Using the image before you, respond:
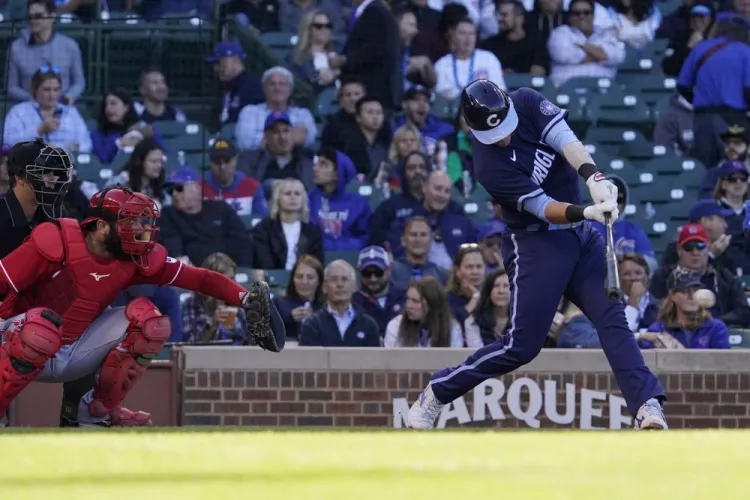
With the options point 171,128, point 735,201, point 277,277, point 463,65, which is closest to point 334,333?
point 277,277

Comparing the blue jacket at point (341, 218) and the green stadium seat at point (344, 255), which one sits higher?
the blue jacket at point (341, 218)

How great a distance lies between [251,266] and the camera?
12.0 meters

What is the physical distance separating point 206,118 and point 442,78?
2165 mm

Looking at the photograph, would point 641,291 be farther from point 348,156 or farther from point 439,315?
point 348,156

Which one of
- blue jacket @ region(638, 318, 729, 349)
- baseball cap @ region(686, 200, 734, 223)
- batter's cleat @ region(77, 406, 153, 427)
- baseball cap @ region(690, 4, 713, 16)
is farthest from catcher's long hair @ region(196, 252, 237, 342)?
baseball cap @ region(690, 4, 713, 16)

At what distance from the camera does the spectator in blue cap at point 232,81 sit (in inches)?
531

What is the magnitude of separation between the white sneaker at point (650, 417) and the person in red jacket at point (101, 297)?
1.85 m

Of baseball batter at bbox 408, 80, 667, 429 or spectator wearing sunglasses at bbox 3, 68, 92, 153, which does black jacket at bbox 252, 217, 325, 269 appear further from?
baseball batter at bbox 408, 80, 667, 429

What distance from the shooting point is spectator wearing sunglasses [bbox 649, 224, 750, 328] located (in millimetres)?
11062

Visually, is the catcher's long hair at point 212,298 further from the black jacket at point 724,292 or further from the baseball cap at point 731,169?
the baseball cap at point 731,169

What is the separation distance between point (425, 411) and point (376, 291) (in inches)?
126

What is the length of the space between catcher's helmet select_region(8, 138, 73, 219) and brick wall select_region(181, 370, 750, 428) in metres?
1.72

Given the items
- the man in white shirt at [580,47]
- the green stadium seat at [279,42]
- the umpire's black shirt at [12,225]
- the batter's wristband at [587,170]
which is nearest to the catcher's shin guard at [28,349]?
the umpire's black shirt at [12,225]

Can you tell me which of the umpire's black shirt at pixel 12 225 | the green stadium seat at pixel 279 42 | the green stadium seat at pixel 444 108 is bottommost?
the umpire's black shirt at pixel 12 225
